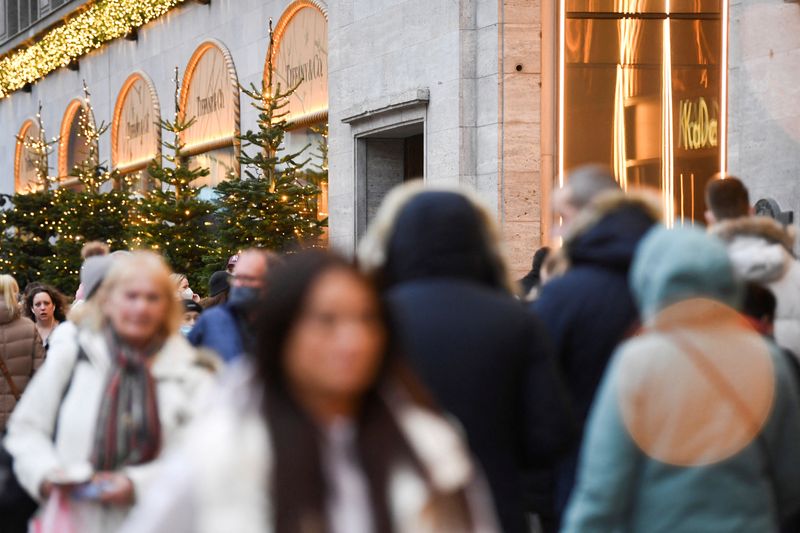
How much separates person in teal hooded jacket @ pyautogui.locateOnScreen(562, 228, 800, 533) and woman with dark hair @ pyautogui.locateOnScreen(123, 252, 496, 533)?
1.20m

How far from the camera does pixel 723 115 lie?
1532 cm

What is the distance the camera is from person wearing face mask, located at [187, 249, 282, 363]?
23.7 feet

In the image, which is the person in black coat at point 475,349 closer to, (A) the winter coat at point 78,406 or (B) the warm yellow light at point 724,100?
(A) the winter coat at point 78,406

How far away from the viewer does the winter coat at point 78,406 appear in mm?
4941

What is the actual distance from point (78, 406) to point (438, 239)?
1.37 meters

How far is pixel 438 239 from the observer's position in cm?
462

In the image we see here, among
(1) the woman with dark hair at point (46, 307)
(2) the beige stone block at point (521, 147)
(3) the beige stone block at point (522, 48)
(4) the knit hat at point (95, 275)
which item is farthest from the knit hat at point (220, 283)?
(3) the beige stone block at point (522, 48)

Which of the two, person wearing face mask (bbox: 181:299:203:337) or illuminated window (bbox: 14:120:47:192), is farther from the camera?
illuminated window (bbox: 14:120:47:192)

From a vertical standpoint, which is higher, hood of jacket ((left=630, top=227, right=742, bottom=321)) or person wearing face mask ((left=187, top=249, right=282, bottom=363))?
hood of jacket ((left=630, top=227, right=742, bottom=321))

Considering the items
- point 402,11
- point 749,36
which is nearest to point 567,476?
point 749,36

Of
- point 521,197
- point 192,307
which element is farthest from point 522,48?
point 192,307

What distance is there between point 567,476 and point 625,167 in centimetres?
1054

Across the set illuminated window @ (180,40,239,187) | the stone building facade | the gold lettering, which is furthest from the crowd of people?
illuminated window @ (180,40,239,187)

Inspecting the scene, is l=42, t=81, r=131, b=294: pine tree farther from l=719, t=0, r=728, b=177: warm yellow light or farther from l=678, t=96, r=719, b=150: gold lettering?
l=719, t=0, r=728, b=177: warm yellow light
